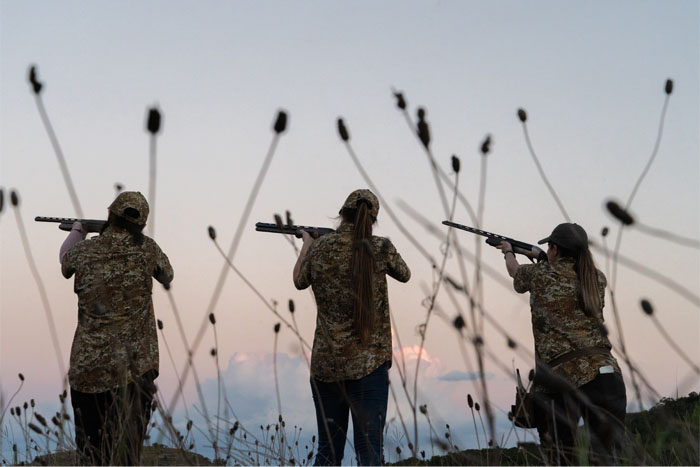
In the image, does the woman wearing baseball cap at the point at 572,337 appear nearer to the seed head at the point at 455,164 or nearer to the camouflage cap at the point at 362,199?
the camouflage cap at the point at 362,199

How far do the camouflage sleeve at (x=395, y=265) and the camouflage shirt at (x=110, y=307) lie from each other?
5.39 feet

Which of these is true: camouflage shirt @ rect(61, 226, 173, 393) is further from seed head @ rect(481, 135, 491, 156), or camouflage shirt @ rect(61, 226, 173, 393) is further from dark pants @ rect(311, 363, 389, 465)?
seed head @ rect(481, 135, 491, 156)

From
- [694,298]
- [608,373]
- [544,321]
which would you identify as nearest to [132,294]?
[544,321]

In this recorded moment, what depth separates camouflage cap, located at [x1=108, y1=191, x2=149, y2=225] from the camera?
5562 mm

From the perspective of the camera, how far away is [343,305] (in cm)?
Answer: 510

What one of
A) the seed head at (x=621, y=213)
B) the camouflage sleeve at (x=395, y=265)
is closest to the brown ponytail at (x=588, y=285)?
the camouflage sleeve at (x=395, y=265)

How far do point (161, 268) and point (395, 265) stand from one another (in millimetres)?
1663

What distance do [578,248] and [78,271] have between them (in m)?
3.44

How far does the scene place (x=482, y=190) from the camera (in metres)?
2.81

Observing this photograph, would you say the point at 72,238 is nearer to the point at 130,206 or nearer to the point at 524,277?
the point at 130,206

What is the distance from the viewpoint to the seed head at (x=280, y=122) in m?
2.81

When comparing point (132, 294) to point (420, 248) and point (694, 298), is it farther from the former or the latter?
point (694, 298)

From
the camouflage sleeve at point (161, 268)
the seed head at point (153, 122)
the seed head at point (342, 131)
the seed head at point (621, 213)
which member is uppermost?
the camouflage sleeve at point (161, 268)

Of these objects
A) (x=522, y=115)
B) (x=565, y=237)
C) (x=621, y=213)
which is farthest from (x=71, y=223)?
(x=621, y=213)
